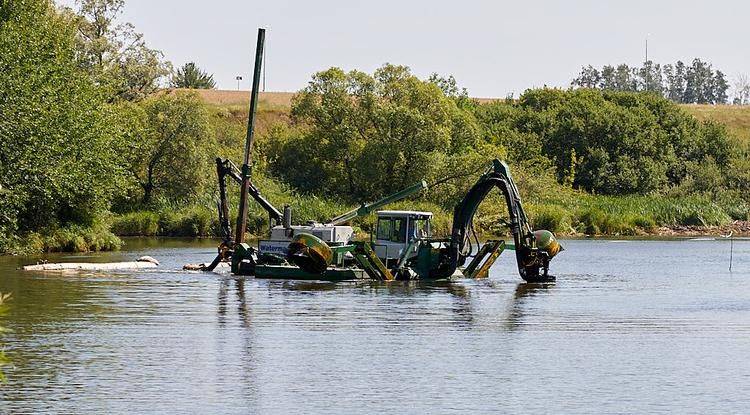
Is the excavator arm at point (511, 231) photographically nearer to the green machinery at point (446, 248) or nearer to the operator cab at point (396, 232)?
the green machinery at point (446, 248)

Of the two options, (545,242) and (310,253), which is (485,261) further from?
(310,253)

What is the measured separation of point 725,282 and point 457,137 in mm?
44180

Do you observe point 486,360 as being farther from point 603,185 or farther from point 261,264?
point 603,185

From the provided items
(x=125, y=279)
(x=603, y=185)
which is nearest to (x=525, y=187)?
(x=603, y=185)

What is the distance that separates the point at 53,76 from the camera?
62.3 metres

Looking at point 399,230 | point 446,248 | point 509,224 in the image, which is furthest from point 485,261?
point 509,224

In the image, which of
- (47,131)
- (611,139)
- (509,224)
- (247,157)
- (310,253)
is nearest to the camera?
(509,224)

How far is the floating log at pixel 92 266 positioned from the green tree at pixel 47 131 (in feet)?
11.5

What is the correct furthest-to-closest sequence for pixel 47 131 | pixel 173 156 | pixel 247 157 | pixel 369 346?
1. pixel 173 156
2. pixel 47 131
3. pixel 247 157
4. pixel 369 346

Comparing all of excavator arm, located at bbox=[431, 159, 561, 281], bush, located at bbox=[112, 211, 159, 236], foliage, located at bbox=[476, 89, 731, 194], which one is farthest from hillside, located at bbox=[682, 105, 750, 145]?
excavator arm, located at bbox=[431, 159, 561, 281]

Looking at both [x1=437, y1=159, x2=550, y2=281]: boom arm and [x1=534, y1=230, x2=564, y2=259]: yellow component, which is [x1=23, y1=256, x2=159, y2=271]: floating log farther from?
[x1=534, y1=230, x2=564, y2=259]: yellow component

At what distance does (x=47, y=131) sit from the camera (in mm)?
59875

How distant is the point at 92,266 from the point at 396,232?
43.9ft

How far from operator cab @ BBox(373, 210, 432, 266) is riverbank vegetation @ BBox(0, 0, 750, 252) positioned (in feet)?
52.2
